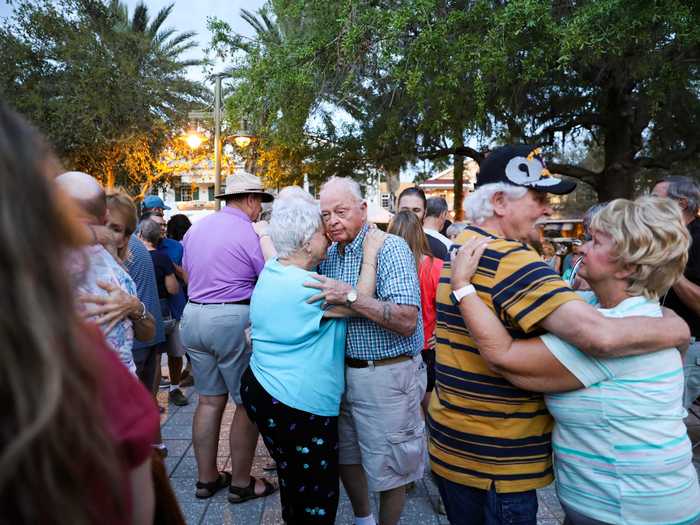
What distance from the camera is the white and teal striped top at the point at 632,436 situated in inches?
58.1

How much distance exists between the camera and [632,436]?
4.86 feet

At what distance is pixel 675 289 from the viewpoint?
320 centimetres

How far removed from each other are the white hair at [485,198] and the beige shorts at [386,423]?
3.14 ft

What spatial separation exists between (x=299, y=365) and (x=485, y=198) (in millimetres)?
1155

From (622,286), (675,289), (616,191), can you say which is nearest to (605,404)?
(622,286)

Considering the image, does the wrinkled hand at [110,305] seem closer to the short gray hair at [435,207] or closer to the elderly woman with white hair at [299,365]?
the elderly woman with white hair at [299,365]

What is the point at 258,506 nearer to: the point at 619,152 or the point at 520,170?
the point at 520,170

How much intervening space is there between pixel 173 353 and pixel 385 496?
11.3ft

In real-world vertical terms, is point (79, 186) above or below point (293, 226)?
above

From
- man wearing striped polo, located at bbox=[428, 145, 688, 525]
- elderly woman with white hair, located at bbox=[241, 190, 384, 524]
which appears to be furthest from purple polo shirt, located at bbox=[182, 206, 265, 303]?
man wearing striped polo, located at bbox=[428, 145, 688, 525]

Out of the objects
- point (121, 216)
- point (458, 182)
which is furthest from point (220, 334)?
point (458, 182)

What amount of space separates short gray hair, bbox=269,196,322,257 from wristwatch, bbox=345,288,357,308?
34 centimetres

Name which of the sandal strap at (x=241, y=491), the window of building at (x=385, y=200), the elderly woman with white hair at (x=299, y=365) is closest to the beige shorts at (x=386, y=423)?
the elderly woman with white hair at (x=299, y=365)

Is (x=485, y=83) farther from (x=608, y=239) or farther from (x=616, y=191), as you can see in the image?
(x=616, y=191)
